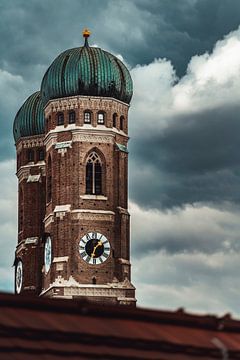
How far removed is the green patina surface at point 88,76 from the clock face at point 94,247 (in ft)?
39.1

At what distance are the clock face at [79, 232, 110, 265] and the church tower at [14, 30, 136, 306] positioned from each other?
0.26 ft

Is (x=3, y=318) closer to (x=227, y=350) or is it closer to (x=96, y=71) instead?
(x=227, y=350)

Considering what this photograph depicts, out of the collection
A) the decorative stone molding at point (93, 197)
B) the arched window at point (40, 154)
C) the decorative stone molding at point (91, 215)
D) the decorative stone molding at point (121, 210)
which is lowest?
the decorative stone molding at point (91, 215)

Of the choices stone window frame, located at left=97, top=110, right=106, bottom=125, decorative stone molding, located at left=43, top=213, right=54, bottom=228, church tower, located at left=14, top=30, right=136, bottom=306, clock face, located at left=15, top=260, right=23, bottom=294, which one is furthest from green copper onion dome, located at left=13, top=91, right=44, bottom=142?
decorative stone molding, located at left=43, top=213, right=54, bottom=228

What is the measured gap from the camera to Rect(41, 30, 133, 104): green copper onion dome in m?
112

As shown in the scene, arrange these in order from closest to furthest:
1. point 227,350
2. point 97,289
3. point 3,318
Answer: point 3,318 → point 227,350 → point 97,289

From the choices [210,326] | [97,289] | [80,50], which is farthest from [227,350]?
[80,50]

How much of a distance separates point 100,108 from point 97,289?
49.2 ft

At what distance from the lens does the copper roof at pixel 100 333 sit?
14.0m

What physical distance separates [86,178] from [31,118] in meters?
16.3

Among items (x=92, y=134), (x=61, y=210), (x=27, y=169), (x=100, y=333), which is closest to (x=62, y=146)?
(x=92, y=134)

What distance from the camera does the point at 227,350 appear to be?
15.3 metres

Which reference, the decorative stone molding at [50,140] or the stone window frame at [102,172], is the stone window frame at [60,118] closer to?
the decorative stone molding at [50,140]

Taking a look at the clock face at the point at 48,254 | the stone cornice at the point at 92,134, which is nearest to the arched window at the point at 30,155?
the clock face at the point at 48,254
